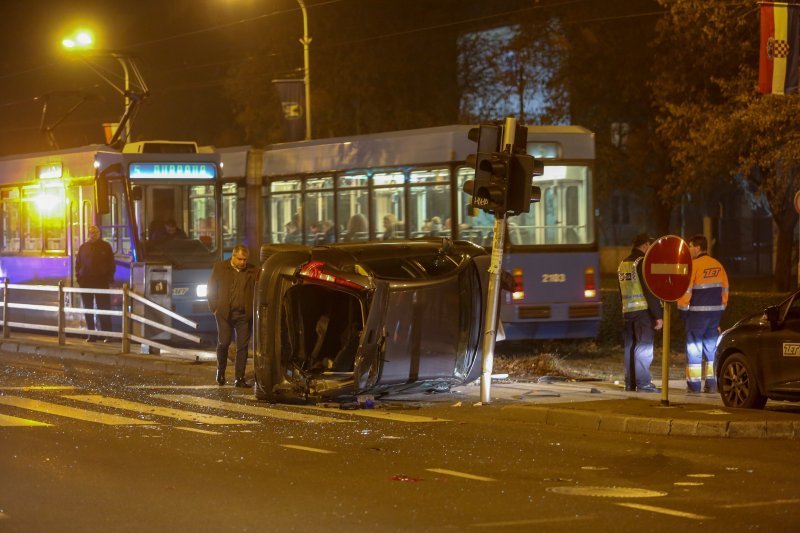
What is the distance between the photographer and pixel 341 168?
22.5 m

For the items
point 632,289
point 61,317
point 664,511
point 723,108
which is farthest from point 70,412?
point 723,108

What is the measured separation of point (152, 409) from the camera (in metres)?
14.3

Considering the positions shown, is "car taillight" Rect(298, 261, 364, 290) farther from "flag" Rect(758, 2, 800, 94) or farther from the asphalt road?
"flag" Rect(758, 2, 800, 94)

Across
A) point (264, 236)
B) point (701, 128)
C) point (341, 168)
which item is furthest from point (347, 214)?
point (701, 128)

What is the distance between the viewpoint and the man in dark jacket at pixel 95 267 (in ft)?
74.7

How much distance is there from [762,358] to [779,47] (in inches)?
351

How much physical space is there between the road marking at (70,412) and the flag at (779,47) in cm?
1194

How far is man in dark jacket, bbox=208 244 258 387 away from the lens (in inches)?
664

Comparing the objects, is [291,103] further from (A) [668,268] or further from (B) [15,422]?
(B) [15,422]

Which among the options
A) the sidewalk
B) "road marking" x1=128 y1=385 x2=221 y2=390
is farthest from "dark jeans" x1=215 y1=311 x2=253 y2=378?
the sidewalk

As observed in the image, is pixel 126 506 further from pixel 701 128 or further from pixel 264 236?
pixel 701 128

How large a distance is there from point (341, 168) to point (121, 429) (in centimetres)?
1062

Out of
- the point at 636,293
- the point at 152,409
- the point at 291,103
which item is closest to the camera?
the point at 152,409

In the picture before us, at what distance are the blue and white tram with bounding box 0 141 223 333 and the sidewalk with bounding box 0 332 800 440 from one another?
3190 millimetres
